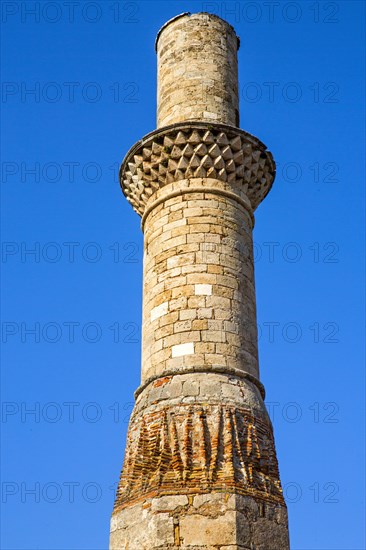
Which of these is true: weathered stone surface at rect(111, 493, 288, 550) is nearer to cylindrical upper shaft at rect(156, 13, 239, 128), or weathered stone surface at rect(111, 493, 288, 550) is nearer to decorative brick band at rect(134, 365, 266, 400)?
decorative brick band at rect(134, 365, 266, 400)

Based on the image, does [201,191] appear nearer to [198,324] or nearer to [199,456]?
[198,324]

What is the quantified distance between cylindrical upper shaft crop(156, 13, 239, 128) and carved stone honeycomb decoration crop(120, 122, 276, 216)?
0.36 metres

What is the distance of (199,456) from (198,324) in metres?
1.42

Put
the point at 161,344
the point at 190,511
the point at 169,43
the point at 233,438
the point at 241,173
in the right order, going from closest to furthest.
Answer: the point at 190,511
the point at 233,438
the point at 161,344
the point at 241,173
the point at 169,43

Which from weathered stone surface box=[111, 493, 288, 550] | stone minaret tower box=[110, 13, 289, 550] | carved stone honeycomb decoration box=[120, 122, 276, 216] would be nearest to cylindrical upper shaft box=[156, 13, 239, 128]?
stone minaret tower box=[110, 13, 289, 550]

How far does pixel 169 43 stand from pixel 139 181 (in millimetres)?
2138

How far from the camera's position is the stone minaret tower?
7.40 m

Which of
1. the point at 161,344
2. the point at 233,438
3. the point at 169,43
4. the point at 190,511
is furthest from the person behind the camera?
the point at 169,43

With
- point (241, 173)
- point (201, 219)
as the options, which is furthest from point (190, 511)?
point (241, 173)

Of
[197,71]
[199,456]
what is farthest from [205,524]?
[197,71]

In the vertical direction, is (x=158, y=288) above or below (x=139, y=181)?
below

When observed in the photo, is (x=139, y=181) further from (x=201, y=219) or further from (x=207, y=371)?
(x=207, y=371)

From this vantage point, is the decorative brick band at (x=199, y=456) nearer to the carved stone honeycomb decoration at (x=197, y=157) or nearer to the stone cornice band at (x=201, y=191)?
the stone cornice band at (x=201, y=191)

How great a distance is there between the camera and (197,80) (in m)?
9.98
